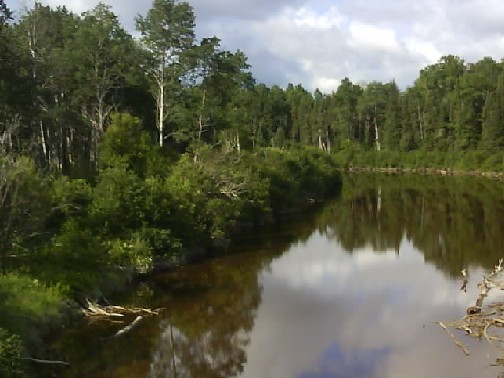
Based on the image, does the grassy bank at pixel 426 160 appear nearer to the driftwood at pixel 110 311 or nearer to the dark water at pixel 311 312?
the dark water at pixel 311 312

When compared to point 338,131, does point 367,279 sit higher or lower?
lower

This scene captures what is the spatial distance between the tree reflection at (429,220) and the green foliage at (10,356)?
71.1ft

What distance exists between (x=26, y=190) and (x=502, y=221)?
121ft

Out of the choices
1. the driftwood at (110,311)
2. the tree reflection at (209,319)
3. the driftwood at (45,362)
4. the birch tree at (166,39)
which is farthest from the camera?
the birch tree at (166,39)

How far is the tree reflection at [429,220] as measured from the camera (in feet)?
118

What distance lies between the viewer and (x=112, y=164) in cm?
3303

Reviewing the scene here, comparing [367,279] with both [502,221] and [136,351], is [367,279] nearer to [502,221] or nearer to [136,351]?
[136,351]

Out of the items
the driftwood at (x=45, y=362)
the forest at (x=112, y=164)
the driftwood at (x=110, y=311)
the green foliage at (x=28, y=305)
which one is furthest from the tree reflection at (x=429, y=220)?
the driftwood at (x=45, y=362)

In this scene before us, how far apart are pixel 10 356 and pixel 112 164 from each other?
19.3 metres

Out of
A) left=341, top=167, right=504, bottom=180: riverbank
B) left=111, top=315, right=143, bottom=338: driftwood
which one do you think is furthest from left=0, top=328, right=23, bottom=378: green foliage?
left=341, top=167, right=504, bottom=180: riverbank

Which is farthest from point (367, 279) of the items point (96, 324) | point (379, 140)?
point (379, 140)

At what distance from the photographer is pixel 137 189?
95.2 feet

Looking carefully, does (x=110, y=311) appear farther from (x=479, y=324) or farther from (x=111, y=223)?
(x=479, y=324)

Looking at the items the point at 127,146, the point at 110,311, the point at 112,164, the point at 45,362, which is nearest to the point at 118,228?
the point at 112,164
